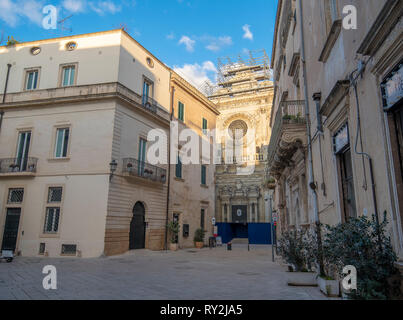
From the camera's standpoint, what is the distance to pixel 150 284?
26.3ft

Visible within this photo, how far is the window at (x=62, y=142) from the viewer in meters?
17.6

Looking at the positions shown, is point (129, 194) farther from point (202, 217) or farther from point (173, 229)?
point (202, 217)

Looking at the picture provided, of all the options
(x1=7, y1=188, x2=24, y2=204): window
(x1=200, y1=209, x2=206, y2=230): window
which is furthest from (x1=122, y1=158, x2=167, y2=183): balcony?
(x1=200, y1=209, x2=206, y2=230): window

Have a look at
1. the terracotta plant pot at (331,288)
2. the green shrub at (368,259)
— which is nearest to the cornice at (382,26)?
the green shrub at (368,259)

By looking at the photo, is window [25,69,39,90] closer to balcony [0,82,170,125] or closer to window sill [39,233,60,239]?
balcony [0,82,170,125]

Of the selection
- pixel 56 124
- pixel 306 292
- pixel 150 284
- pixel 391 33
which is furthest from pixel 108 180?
pixel 391 33

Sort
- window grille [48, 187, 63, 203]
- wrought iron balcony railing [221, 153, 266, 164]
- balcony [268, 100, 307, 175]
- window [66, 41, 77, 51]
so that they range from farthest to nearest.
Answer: wrought iron balcony railing [221, 153, 266, 164]
window [66, 41, 77, 51]
window grille [48, 187, 63, 203]
balcony [268, 100, 307, 175]

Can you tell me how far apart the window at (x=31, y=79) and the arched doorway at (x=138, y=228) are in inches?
376

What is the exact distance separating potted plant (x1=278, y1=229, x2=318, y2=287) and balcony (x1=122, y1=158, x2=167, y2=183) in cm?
1067

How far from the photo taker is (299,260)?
27.4ft

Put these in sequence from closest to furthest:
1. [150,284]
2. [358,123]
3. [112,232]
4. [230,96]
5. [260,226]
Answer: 1. [358,123]
2. [150,284]
3. [112,232]
4. [260,226]
5. [230,96]

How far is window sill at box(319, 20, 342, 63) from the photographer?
669 cm

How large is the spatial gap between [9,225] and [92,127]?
6844 millimetres
